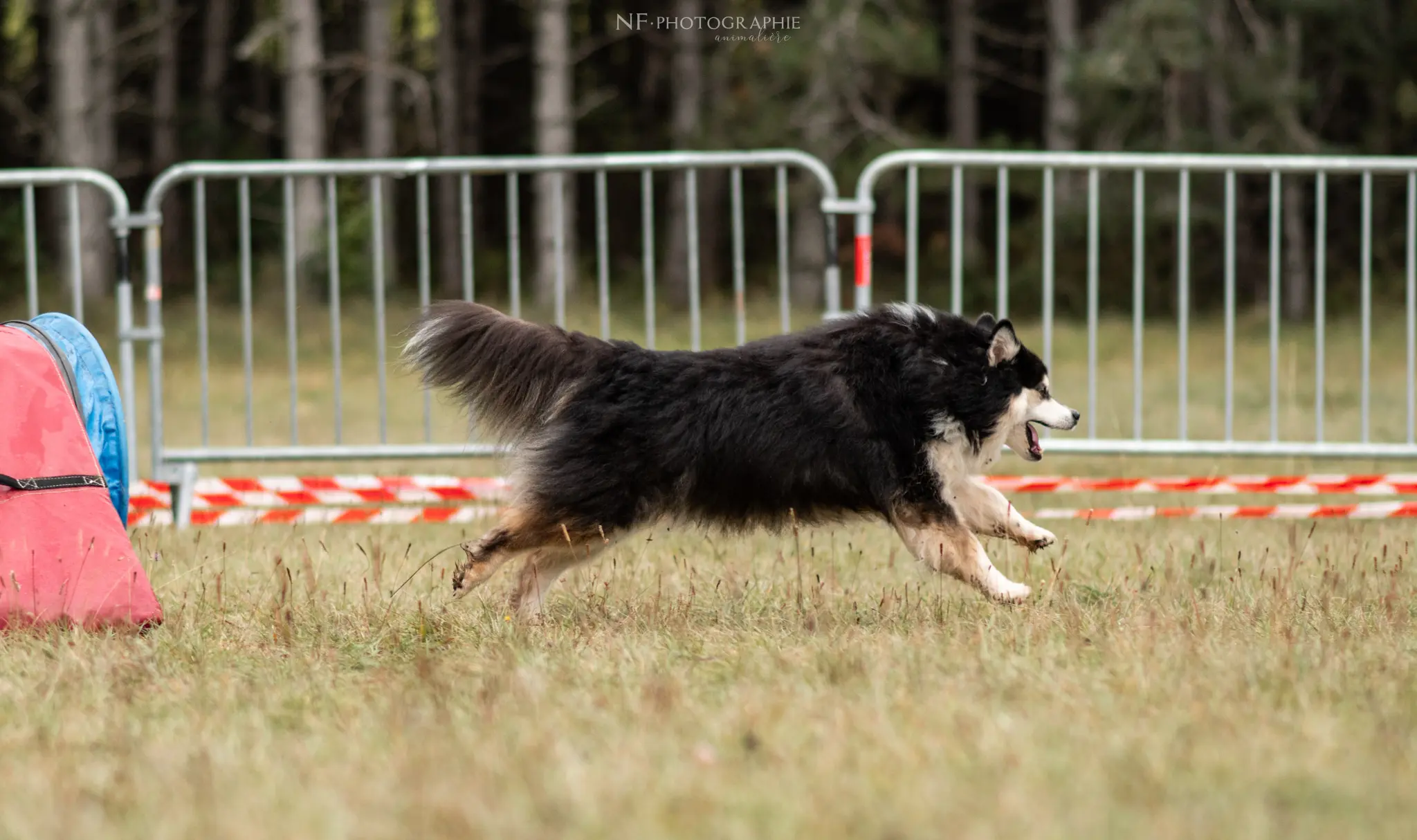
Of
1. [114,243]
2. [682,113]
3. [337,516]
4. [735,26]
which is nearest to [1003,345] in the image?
[337,516]

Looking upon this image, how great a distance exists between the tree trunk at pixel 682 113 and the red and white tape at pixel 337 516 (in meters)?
15.4

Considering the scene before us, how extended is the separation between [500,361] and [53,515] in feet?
4.73

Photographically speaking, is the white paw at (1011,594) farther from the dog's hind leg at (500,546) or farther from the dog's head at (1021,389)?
the dog's hind leg at (500,546)

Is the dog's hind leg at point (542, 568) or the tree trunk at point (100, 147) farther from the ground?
the tree trunk at point (100, 147)

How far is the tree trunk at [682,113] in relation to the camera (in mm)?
23344

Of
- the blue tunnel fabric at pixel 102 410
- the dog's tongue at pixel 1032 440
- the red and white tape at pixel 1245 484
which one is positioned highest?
the blue tunnel fabric at pixel 102 410

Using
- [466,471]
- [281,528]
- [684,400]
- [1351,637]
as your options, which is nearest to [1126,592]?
[1351,637]

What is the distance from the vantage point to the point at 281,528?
7.35 m

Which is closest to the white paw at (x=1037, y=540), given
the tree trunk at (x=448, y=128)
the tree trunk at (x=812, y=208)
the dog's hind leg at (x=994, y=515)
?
the dog's hind leg at (x=994, y=515)

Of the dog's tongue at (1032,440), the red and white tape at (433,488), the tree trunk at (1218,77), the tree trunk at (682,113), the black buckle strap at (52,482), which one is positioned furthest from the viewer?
the tree trunk at (682,113)

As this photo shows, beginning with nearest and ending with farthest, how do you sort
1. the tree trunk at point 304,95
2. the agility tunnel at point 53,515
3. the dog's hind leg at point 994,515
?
the agility tunnel at point 53,515, the dog's hind leg at point 994,515, the tree trunk at point 304,95

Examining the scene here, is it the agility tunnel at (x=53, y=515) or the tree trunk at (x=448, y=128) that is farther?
the tree trunk at (x=448, y=128)

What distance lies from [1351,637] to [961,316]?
177 centimetres

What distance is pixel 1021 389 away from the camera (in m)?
5.48
